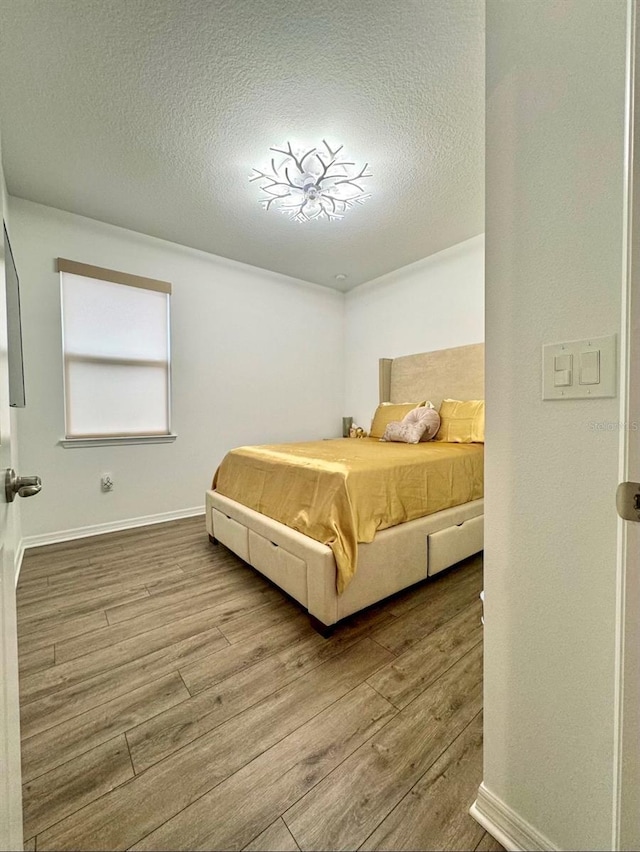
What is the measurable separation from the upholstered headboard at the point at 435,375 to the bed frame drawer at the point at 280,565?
2.39 meters

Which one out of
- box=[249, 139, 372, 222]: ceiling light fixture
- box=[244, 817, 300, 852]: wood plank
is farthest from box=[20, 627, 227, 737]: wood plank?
box=[249, 139, 372, 222]: ceiling light fixture

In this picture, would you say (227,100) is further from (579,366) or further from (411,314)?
(411,314)

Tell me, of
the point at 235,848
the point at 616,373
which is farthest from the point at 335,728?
the point at 616,373

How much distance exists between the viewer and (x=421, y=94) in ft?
5.53

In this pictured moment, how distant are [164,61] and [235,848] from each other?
2.86 metres

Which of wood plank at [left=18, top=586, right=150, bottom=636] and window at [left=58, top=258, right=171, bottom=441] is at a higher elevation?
window at [left=58, top=258, right=171, bottom=441]

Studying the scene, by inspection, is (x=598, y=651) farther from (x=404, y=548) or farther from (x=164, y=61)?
(x=164, y=61)

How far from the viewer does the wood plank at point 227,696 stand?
3.54ft

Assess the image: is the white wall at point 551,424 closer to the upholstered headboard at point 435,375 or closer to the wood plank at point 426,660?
the wood plank at point 426,660

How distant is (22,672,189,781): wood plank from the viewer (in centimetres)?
103

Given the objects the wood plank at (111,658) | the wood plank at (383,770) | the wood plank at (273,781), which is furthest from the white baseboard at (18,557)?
the wood plank at (383,770)

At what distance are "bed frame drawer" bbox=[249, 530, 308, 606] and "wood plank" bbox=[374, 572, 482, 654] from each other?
Result: 431 mm

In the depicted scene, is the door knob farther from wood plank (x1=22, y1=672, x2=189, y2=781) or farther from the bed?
the bed

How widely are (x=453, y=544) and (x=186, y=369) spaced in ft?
9.30
